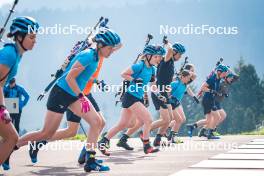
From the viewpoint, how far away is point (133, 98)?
9.17m

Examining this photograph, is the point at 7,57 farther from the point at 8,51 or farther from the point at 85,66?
the point at 85,66

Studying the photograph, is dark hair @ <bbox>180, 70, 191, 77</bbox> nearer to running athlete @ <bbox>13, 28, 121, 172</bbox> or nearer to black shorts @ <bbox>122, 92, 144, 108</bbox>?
black shorts @ <bbox>122, 92, 144, 108</bbox>

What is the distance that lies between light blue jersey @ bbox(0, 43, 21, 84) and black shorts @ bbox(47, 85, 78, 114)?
1.54 metres

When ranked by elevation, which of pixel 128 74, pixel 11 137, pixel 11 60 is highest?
pixel 128 74

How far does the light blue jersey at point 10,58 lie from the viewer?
4711mm

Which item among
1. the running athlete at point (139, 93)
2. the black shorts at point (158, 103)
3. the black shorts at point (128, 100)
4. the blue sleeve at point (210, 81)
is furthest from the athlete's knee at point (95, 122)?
the blue sleeve at point (210, 81)

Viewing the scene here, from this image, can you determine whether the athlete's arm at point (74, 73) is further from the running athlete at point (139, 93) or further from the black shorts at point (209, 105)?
the black shorts at point (209, 105)

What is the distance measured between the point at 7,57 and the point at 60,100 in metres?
1.75

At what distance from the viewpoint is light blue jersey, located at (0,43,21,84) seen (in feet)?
15.5

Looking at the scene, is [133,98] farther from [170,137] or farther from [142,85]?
[170,137]

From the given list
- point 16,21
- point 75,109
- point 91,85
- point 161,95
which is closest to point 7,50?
point 16,21

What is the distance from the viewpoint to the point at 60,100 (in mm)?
6395

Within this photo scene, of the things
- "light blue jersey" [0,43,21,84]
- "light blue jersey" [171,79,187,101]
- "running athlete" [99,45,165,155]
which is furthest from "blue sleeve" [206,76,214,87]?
"light blue jersey" [0,43,21,84]

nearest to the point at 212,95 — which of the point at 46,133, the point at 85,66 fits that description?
the point at 46,133
